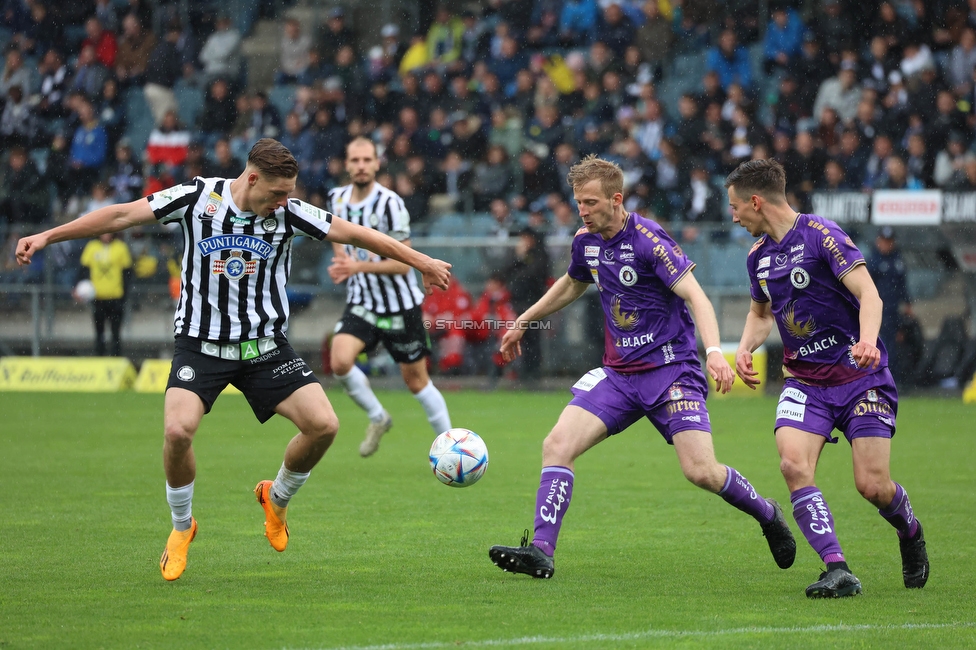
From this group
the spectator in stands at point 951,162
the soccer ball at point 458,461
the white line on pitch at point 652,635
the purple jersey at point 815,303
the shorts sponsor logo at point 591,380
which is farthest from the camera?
the spectator in stands at point 951,162

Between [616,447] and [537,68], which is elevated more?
[537,68]

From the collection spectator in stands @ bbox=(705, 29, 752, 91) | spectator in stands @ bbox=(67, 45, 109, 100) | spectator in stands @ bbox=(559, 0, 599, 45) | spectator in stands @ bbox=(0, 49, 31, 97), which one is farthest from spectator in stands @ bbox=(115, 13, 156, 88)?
spectator in stands @ bbox=(705, 29, 752, 91)

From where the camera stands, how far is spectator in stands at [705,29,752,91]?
65.6 feet

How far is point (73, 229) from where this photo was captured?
5.90 m

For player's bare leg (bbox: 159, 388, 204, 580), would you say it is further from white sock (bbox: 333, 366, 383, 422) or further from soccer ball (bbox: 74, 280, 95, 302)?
soccer ball (bbox: 74, 280, 95, 302)

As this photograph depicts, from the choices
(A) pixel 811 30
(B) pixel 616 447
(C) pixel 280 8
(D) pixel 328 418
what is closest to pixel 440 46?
(C) pixel 280 8

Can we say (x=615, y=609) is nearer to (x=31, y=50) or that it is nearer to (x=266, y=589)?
(x=266, y=589)

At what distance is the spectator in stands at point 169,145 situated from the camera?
21438 mm

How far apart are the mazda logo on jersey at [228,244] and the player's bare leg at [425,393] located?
4.57 m

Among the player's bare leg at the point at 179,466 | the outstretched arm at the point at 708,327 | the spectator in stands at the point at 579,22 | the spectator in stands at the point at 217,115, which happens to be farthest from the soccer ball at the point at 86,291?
the outstretched arm at the point at 708,327

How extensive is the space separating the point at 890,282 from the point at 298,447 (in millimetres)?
11493

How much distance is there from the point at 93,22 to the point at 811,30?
13752 mm

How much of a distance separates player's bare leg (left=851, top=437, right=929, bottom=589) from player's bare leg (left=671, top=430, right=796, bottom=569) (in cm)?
49

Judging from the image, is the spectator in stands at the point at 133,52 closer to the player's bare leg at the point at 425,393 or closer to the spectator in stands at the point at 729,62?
the spectator in stands at the point at 729,62
